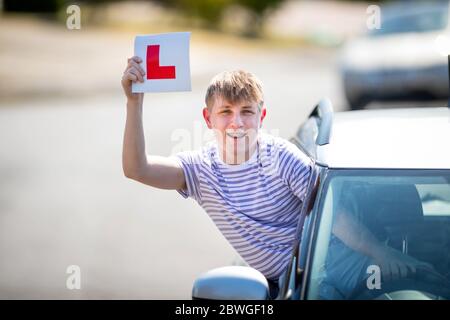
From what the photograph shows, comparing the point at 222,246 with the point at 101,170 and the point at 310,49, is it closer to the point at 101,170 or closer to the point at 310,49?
the point at 101,170

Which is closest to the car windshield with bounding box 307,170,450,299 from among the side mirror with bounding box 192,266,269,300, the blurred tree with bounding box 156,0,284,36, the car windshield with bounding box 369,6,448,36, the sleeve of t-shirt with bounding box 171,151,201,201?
the side mirror with bounding box 192,266,269,300

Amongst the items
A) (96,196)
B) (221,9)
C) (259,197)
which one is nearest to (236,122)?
(259,197)

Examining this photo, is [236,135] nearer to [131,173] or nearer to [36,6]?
[131,173]

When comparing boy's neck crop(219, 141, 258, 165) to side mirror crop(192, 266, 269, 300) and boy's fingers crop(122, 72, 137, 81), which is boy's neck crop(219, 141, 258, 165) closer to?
boy's fingers crop(122, 72, 137, 81)

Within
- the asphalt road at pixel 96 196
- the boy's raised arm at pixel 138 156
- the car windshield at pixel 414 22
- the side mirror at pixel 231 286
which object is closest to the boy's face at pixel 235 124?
the boy's raised arm at pixel 138 156

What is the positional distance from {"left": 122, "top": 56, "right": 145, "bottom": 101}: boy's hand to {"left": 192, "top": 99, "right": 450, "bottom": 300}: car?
766 mm

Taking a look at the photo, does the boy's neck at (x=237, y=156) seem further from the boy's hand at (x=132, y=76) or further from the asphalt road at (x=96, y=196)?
the asphalt road at (x=96, y=196)

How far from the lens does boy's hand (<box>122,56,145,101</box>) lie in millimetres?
3439

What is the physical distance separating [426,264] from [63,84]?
17.6 m

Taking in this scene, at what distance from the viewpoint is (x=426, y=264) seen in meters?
3.23

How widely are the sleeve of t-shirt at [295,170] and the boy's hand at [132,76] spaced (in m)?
0.65

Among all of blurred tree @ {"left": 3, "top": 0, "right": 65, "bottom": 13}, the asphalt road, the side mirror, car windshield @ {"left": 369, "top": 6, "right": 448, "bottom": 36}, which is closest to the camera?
the side mirror

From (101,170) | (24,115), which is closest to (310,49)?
(24,115)

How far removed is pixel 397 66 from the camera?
595 inches
